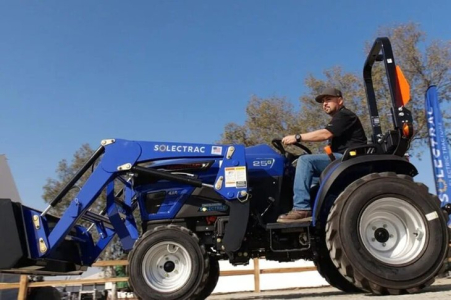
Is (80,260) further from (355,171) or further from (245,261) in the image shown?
(355,171)

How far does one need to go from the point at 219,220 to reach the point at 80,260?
5.99ft

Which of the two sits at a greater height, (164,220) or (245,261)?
(164,220)

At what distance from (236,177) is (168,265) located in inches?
46.2

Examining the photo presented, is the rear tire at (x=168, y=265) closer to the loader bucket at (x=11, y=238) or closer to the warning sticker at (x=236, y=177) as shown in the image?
the warning sticker at (x=236, y=177)

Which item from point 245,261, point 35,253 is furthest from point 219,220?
point 35,253

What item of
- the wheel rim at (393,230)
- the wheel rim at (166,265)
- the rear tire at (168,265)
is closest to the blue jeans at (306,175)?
the wheel rim at (393,230)

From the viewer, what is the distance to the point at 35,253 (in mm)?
4371

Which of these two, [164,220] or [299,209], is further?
[164,220]

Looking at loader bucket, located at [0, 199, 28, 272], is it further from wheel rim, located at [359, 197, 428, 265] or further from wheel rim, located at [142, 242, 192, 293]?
wheel rim, located at [359, 197, 428, 265]

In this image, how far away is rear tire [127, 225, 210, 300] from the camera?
442cm

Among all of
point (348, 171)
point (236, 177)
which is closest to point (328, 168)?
point (348, 171)

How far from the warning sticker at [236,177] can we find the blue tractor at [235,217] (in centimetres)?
1

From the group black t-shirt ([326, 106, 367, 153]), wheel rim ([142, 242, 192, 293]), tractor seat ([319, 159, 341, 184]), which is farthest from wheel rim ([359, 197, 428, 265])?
wheel rim ([142, 242, 192, 293])

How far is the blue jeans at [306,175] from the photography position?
453 cm
